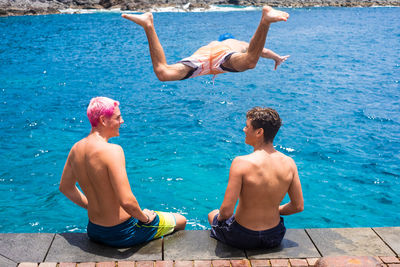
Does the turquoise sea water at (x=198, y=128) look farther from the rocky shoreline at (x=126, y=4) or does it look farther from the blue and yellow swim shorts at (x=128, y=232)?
the rocky shoreline at (x=126, y=4)

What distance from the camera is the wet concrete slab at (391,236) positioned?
13.8ft

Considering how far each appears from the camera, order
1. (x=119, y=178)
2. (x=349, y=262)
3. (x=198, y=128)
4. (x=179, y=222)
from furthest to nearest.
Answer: (x=198, y=128), (x=179, y=222), (x=119, y=178), (x=349, y=262)

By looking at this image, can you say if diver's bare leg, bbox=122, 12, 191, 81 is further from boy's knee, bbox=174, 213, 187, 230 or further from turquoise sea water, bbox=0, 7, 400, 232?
turquoise sea water, bbox=0, 7, 400, 232

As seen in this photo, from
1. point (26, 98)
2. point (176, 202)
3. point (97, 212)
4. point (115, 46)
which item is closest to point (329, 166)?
point (176, 202)

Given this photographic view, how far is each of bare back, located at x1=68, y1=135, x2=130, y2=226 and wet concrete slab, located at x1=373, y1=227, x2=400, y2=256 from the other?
2.86 metres

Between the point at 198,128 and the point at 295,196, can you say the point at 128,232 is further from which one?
the point at 198,128

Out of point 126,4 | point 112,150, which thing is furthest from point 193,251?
point 126,4

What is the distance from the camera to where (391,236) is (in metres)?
4.42

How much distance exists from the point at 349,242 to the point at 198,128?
7589 millimetres

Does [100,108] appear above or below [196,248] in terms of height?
above

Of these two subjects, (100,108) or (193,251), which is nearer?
(100,108)

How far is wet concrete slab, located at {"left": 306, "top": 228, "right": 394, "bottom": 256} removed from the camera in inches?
163

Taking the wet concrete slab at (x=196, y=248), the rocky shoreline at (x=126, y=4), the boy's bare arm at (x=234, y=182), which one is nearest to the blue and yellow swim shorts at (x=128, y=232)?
the wet concrete slab at (x=196, y=248)

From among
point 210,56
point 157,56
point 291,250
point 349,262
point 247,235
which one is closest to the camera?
point 349,262
